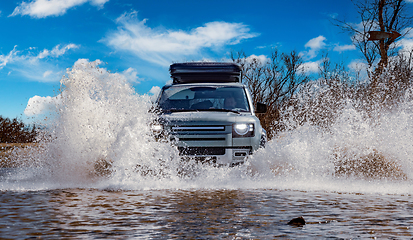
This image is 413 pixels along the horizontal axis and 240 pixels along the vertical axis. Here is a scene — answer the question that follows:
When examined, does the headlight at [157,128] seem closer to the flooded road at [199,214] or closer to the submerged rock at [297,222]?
the flooded road at [199,214]

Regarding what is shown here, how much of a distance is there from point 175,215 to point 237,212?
684 mm

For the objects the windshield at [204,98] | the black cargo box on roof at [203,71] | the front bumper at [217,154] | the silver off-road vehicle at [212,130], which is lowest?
the front bumper at [217,154]

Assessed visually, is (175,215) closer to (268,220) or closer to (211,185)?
(268,220)

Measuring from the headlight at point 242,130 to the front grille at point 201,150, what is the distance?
39 centimetres

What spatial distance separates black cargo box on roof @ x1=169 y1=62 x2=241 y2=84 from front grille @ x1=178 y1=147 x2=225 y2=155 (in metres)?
3.55

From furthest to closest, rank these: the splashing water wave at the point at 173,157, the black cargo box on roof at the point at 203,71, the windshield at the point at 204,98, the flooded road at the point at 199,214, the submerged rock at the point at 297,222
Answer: the black cargo box on roof at the point at 203,71 < the windshield at the point at 204,98 < the splashing water wave at the point at 173,157 < the submerged rock at the point at 297,222 < the flooded road at the point at 199,214

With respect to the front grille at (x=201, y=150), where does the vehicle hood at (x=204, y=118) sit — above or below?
above

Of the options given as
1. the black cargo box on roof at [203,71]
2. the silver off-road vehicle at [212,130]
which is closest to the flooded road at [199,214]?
the silver off-road vehicle at [212,130]

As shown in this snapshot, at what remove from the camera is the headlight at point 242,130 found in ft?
25.2

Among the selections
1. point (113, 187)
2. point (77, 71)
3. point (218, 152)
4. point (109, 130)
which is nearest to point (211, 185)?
point (218, 152)

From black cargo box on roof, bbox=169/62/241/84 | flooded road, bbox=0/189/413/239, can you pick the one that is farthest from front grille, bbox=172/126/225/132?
black cargo box on roof, bbox=169/62/241/84

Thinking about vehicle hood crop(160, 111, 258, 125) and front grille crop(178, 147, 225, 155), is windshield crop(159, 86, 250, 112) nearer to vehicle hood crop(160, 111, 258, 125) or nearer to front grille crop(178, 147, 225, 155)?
vehicle hood crop(160, 111, 258, 125)

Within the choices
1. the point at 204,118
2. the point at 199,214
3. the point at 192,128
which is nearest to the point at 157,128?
the point at 192,128

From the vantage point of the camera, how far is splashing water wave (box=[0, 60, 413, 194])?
734 cm
